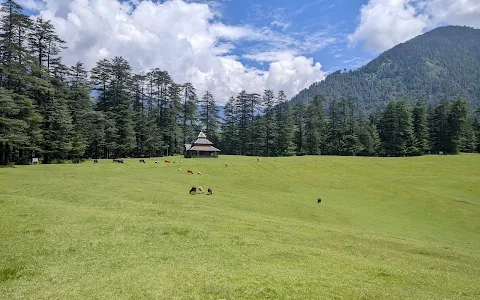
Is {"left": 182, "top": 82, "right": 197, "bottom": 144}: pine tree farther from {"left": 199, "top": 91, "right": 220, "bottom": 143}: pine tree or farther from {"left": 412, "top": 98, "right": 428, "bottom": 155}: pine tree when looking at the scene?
{"left": 412, "top": 98, "right": 428, "bottom": 155}: pine tree

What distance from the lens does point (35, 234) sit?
14570 mm

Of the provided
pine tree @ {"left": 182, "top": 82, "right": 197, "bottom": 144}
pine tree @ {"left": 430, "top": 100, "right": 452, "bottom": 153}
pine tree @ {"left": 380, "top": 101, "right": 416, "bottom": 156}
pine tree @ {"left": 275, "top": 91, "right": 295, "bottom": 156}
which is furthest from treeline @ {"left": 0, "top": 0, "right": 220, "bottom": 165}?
pine tree @ {"left": 430, "top": 100, "right": 452, "bottom": 153}

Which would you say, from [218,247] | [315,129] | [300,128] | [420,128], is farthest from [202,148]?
[218,247]

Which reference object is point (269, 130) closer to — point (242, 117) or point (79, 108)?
point (242, 117)

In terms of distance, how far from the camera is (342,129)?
104m

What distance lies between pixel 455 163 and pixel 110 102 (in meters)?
77.9

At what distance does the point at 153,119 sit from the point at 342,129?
5952 cm

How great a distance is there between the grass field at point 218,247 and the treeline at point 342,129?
211 feet

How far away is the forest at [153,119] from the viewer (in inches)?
1868

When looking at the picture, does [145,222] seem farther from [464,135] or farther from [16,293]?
[464,135]

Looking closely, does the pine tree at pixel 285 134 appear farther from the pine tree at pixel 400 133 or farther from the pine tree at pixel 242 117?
the pine tree at pixel 400 133

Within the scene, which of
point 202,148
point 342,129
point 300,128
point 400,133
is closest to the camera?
point 202,148

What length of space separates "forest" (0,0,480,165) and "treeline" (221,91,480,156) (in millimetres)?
315

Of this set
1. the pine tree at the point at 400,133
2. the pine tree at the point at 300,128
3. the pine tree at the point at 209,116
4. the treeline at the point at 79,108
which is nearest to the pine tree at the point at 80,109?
the treeline at the point at 79,108
